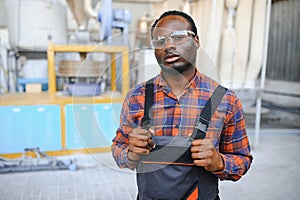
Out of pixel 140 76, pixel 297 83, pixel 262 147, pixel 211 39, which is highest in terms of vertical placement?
pixel 211 39

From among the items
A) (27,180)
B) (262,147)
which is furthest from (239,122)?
(262,147)

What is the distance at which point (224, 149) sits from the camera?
3.62ft

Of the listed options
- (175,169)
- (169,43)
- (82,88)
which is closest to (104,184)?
(82,88)

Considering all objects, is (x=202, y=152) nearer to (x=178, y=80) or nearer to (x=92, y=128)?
(x=178, y=80)

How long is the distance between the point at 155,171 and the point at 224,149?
282mm

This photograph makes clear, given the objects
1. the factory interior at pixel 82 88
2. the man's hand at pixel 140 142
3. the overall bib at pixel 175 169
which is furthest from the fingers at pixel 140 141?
the factory interior at pixel 82 88

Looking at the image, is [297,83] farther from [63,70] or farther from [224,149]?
[224,149]

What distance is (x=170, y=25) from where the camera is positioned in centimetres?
100

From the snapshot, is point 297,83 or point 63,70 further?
point 297,83

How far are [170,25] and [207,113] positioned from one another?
0.33 meters

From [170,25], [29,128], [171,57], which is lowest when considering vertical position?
[29,128]

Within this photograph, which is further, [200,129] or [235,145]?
[235,145]

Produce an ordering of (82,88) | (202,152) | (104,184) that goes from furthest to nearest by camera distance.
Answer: (82,88) < (104,184) < (202,152)

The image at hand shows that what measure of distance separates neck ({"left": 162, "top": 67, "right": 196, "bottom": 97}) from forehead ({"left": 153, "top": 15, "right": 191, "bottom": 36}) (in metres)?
0.16
